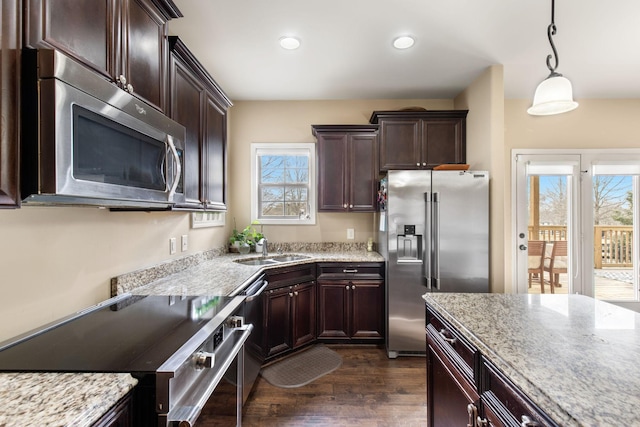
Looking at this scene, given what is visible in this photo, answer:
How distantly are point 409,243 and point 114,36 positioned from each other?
2602mm

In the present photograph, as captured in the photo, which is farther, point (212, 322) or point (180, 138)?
point (180, 138)

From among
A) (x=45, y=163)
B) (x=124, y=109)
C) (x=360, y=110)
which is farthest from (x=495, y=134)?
(x=45, y=163)

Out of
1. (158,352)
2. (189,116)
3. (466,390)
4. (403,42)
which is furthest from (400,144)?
(158,352)

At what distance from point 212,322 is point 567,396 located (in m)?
1.16

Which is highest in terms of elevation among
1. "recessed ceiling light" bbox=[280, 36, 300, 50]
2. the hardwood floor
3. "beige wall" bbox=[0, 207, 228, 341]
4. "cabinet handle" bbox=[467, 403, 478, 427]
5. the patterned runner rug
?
"recessed ceiling light" bbox=[280, 36, 300, 50]

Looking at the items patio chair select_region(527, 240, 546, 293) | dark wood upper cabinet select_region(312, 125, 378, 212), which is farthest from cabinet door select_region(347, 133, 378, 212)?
patio chair select_region(527, 240, 546, 293)

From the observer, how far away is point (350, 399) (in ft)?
6.97

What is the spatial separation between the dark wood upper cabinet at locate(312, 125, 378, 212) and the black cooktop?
2.03 metres

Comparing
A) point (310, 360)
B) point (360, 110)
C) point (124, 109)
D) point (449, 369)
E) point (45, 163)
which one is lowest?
point (310, 360)

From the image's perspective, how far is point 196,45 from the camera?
94.0 inches

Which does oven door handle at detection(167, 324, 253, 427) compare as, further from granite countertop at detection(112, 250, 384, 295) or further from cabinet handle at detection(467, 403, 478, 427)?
cabinet handle at detection(467, 403, 478, 427)

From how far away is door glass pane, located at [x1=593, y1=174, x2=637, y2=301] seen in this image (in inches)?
135

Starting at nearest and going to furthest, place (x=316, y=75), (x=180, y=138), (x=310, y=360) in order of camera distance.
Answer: (x=180, y=138) < (x=310, y=360) < (x=316, y=75)

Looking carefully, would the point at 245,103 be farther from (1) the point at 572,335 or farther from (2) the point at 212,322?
(1) the point at 572,335
